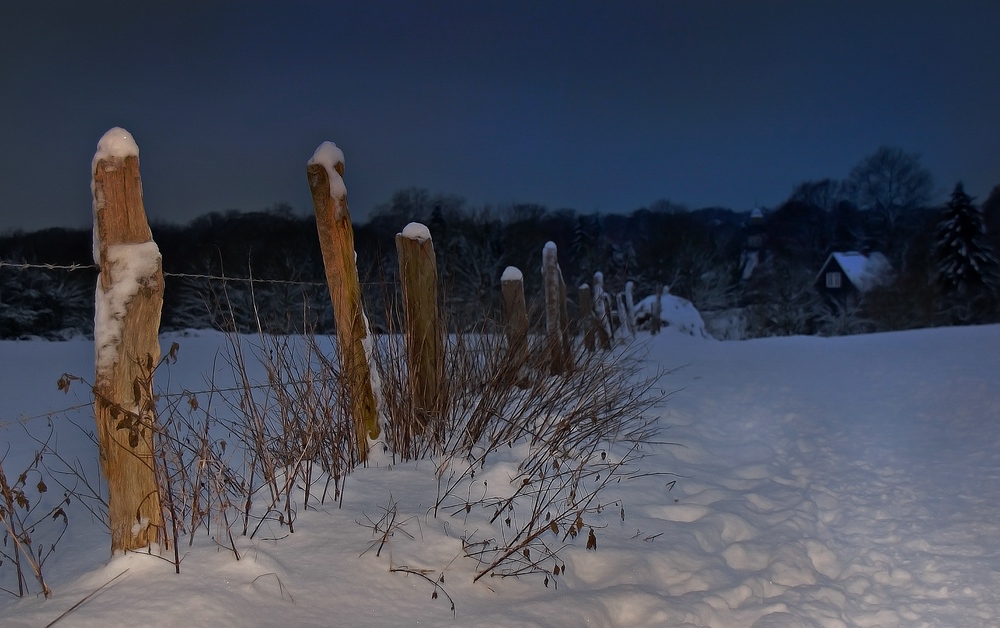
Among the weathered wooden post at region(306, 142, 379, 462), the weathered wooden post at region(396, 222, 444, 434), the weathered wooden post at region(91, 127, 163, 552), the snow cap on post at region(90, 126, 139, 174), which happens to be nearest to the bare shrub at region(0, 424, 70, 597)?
the weathered wooden post at region(91, 127, 163, 552)

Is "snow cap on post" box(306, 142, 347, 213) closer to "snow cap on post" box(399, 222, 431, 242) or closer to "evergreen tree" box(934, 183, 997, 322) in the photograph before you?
"snow cap on post" box(399, 222, 431, 242)

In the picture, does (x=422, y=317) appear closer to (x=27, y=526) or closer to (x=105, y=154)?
(x=105, y=154)

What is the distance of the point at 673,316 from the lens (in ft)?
63.1

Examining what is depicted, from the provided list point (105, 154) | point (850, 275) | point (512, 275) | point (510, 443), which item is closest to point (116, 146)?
point (105, 154)

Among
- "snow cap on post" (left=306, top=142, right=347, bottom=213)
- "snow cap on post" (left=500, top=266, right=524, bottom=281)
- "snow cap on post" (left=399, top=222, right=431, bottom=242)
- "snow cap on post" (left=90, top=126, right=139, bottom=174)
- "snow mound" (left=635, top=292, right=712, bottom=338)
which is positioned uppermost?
"snow cap on post" (left=306, top=142, right=347, bottom=213)

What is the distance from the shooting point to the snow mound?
18859mm

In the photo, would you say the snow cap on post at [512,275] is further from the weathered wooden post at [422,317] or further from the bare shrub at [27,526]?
the bare shrub at [27,526]

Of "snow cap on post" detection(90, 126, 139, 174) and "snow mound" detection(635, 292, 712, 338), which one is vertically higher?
"snow cap on post" detection(90, 126, 139, 174)

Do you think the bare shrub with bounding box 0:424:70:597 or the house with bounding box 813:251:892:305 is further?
the house with bounding box 813:251:892:305

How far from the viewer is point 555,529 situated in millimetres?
3158

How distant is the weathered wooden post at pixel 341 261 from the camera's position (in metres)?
4.02

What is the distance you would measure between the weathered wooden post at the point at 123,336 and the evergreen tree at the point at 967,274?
1310 inches

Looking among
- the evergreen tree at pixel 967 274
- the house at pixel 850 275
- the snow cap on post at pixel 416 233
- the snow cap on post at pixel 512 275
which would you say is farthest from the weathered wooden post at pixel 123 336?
the house at pixel 850 275

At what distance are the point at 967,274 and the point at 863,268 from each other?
4037mm
